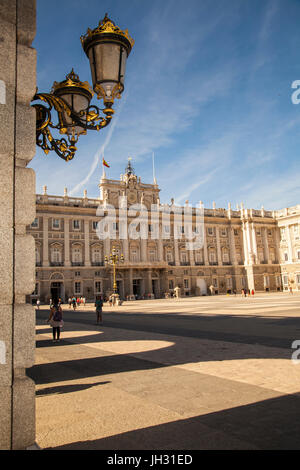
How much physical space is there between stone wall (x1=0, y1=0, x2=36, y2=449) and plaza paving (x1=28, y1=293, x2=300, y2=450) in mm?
855

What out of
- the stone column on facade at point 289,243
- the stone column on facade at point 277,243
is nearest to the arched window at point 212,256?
the stone column on facade at point 277,243

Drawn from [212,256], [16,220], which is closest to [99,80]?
[16,220]

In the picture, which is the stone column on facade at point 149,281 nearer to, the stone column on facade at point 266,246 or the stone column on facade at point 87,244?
the stone column on facade at point 87,244

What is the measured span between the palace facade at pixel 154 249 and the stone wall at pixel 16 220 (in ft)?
146

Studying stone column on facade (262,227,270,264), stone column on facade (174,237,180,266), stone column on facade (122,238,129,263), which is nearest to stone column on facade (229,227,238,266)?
stone column on facade (262,227,270,264)

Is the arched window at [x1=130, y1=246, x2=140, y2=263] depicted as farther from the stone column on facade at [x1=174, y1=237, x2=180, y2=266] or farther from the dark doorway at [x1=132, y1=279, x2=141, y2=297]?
the stone column on facade at [x1=174, y1=237, x2=180, y2=266]

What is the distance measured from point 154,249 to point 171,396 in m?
51.5

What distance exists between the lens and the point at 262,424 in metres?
4.13

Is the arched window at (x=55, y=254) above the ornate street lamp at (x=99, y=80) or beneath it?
above

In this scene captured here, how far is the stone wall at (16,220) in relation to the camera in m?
3.17

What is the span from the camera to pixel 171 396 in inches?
208

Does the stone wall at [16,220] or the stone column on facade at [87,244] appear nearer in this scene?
the stone wall at [16,220]

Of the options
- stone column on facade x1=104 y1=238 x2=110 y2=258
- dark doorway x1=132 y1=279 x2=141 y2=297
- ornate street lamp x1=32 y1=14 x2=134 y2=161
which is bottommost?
dark doorway x1=132 y1=279 x2=141 y2=297

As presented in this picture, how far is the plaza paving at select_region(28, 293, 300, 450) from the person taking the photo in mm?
3830
